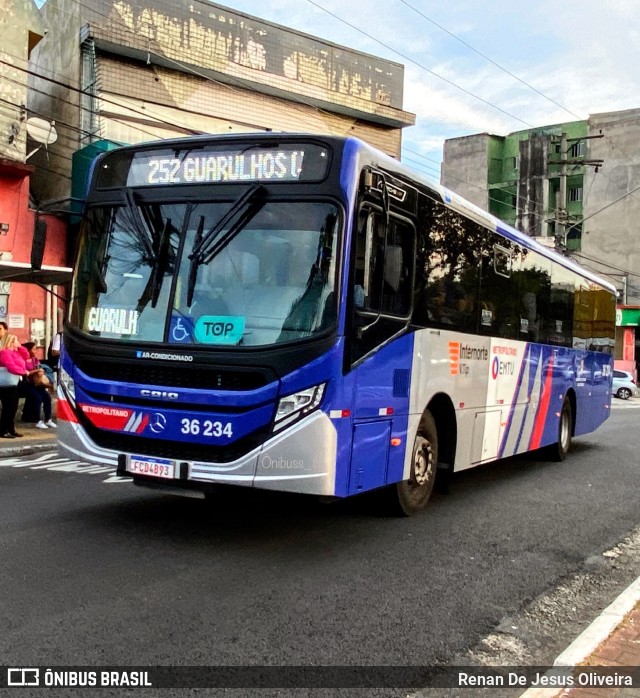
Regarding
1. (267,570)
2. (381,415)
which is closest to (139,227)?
(381,415)

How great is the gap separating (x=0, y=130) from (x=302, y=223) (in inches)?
619

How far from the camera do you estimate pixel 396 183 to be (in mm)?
6391

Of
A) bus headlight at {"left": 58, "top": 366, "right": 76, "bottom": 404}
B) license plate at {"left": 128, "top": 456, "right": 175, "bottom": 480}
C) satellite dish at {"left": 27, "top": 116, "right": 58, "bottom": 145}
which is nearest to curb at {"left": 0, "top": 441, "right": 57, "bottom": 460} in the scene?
bus headlight at {"left": 58, "top": 366, "right": 76, "bottom": 404}

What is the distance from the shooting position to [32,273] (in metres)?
13.0

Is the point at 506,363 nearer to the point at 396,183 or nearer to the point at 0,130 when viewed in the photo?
the point at 396,183

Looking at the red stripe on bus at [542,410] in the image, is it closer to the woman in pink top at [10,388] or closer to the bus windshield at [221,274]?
the bus windshield at [221,274]

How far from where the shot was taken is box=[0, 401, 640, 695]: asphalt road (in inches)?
164

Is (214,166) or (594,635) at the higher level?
(214,166)

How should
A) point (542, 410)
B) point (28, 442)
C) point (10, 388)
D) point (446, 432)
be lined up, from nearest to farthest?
point (446, 432) < point (542, 410) < point (28, 442) < point (10, 388)

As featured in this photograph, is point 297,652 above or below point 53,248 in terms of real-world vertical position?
below

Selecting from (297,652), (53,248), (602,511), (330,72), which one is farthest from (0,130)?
(297,652)

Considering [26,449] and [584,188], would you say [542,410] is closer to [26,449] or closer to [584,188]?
[26,449]

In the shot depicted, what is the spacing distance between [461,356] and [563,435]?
5121 mm

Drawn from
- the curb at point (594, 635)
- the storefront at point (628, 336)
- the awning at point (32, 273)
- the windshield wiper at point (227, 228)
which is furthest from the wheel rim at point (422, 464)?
the storefront at point (628, 336)
